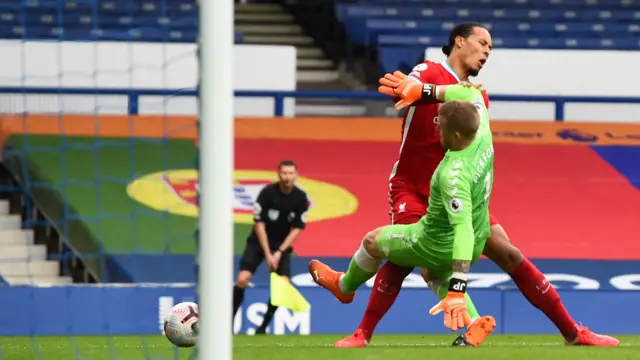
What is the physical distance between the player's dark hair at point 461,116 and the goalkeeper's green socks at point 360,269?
100cm

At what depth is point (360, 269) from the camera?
24.7 ft

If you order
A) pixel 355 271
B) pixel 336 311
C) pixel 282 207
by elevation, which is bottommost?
pixel 336 311

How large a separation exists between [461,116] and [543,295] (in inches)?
54.2

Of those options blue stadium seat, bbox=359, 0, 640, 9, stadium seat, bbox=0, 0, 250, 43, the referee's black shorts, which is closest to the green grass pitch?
the referee's black shorts

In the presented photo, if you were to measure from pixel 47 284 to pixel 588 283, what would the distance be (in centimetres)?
521

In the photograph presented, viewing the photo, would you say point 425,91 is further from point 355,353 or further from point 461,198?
point 355,353

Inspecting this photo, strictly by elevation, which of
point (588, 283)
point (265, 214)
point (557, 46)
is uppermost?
point (557, 46)

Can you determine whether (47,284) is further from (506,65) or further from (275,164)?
(506,65)

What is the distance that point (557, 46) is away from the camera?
1670cm

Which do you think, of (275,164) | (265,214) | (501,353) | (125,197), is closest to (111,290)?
(265,214)

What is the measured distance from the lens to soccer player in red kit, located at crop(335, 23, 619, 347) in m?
7.50

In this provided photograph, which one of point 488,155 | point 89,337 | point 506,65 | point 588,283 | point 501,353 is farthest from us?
point 506,65

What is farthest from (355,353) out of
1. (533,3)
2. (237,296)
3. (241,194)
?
(533,3)

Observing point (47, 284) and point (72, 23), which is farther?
point (72, 23)
